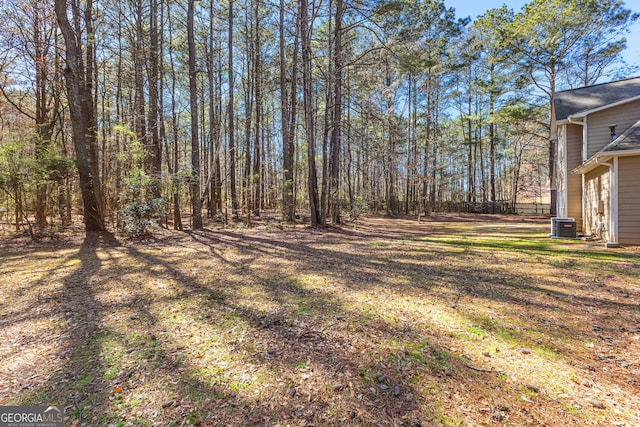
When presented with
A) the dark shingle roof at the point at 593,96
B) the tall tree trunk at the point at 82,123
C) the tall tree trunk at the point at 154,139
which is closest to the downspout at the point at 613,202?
the dark shingle roof at the point at 593,96

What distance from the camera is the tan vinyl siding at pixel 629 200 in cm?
712

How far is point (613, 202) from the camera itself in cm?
741

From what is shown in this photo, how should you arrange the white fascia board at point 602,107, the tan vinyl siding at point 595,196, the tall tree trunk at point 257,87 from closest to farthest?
the tan vinyl siding at point 595,196, the white fascia board at point 602,107, the tall tree trunk at point 257,87

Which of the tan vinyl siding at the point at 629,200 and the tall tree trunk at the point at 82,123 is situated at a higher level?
the tall tree trunk at the point at 82,123

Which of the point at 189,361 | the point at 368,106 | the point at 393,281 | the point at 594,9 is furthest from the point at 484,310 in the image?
the point at 594,9

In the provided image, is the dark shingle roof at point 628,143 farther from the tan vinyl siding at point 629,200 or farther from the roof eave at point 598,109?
the roof eave at point 598,109

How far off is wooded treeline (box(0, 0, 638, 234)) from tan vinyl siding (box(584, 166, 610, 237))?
6.34 meters

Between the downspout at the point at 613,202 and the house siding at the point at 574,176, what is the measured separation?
329 cm

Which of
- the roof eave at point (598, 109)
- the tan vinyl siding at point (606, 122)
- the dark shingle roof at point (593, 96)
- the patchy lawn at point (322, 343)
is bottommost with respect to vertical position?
the patchy lawn at point (322, 343)

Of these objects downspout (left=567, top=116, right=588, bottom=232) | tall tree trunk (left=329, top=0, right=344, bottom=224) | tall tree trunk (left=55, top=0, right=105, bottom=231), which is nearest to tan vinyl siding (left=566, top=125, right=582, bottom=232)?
downspout (left=567, top=116, right=588, bottom=232)

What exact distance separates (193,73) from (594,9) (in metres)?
20.4

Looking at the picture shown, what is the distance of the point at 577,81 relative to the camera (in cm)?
1773

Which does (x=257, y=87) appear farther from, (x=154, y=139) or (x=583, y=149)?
(x=583, y=149)

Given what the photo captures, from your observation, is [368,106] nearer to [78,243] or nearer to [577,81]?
[78,243]
